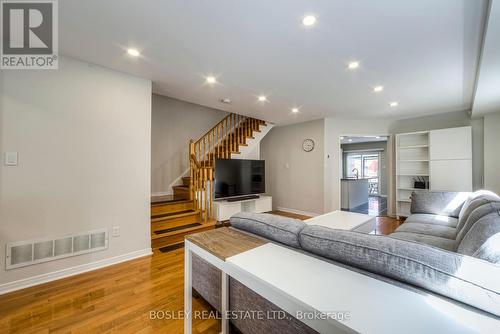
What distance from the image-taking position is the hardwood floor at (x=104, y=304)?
1534 mm

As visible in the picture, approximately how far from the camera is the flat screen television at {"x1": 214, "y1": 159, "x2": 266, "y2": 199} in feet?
14.1

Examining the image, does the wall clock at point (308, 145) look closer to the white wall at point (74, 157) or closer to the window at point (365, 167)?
the white wall at point (74, 157)

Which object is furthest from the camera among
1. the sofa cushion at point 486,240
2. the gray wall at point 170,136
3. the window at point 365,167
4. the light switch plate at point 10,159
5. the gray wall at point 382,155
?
the window at point 365,167

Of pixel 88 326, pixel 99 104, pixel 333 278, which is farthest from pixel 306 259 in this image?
pixel 99 104

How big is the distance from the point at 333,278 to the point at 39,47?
3133mm

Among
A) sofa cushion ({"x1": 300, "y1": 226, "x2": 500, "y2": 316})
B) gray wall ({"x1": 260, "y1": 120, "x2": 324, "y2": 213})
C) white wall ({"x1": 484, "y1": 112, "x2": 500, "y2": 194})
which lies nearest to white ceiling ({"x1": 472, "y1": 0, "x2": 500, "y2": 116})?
white wall ({"x1": 484, "y1": 112, "x2": 500, "y2": 194})

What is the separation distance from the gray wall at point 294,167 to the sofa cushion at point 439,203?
6.30ft

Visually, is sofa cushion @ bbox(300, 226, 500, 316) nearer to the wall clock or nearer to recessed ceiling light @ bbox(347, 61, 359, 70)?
recessed ceiling light @ bbox(347, 61, 359, 70)

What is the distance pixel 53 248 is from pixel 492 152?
6798 mm

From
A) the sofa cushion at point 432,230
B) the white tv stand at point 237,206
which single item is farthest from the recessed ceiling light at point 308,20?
the white tv stand at point 237,206

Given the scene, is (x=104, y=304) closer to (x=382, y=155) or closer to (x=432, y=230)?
(x=432, y=230)

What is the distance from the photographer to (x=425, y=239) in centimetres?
206

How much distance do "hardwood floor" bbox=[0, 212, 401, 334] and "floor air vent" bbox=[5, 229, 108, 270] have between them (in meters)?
0.25

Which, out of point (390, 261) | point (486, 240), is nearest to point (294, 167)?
point (486, 240)
